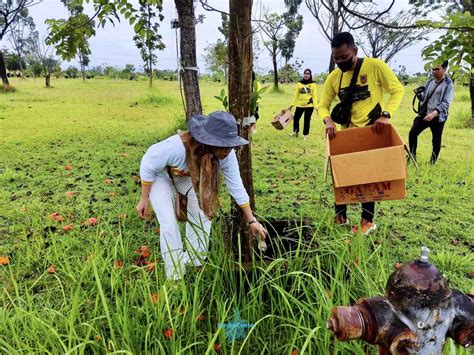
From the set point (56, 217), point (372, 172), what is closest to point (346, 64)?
point (372, 172)

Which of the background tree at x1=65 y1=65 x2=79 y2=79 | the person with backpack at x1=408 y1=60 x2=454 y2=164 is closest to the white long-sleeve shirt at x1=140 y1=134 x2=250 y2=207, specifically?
the person with backpack at x1=408 y1=60 x2=454 y2=164

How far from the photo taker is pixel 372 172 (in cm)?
248

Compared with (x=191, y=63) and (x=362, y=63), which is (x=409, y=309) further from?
(x=191, y=63)

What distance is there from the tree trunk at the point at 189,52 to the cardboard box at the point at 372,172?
2.50 metres

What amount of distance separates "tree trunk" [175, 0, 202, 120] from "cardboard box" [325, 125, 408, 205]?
250 centimetres

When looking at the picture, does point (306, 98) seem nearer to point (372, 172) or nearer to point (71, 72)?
point (372, 172)

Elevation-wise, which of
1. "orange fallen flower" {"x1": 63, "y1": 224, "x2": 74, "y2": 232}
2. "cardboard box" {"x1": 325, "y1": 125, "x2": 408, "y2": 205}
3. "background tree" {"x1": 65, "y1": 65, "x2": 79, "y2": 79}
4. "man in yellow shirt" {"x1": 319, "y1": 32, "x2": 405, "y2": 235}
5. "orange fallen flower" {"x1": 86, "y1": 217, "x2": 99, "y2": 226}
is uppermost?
"background tree" {"x1": 65, "y1": 65, "x2": 79, "y2": 79}

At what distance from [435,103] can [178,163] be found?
4635 mm

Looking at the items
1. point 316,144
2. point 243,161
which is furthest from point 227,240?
point 316,144

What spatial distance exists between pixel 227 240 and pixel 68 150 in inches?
199

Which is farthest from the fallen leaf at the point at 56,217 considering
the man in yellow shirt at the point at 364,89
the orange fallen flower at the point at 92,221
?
the man in yellow shirt at the point at 364,89

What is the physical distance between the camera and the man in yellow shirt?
9.44 feet

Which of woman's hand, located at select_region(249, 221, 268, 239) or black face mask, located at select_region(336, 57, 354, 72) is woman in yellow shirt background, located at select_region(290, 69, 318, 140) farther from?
woman's hand, located at select_region(249, 221, 268, 239)

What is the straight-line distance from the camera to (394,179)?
8.11ft
